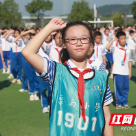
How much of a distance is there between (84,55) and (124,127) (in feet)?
10.9

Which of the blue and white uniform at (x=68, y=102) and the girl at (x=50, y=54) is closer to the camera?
the blue and white uniform at (x=68, y=102)

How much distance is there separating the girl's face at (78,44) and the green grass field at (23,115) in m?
2.98

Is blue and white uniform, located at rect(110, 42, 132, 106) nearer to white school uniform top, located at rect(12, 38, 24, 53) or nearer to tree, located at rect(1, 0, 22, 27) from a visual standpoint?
white school uniform top, located at rect(12, 38, 24, 53)

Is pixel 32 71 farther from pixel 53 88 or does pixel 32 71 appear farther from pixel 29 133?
pixel 53 88

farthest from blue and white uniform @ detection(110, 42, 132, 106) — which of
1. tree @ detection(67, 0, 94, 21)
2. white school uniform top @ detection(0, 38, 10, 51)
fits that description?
tree @ detection(67, 0, 94, 21)

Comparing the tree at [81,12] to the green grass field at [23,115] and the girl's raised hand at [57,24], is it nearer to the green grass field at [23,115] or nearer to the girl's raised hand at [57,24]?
the green grass field at [23,115]

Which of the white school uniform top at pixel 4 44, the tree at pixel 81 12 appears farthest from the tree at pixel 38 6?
the white school uniform top at pixel 4 44

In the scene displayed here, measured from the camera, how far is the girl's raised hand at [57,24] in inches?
71.6

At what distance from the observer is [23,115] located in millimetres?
5691

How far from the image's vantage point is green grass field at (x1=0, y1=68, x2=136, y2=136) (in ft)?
15.4

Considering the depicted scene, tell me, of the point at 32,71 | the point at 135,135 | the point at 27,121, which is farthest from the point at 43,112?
the point at 135,135

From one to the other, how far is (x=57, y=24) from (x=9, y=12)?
3895cm

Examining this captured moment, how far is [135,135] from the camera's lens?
4.51 metres

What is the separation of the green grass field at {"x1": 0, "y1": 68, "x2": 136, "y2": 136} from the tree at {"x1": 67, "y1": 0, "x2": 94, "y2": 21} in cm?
3624
